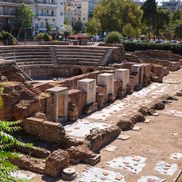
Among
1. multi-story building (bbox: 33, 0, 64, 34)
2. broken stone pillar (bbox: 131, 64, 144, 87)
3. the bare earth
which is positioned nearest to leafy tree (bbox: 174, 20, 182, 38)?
multi-story building (bbox: 33, 0, 64, 34)

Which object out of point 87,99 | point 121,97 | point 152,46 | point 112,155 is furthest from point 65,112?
point 152,46

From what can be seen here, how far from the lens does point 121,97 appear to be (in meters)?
30.8

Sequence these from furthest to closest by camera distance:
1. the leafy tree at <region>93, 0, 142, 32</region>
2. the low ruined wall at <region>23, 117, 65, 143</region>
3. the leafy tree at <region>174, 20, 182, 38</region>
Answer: the leafy tree at <region>174, 20, 182, 38</region>
the leafy tree at <region>93, 0, 142, 32</region>
the low ruined wall at <region>23, 117, 65, 143</region>

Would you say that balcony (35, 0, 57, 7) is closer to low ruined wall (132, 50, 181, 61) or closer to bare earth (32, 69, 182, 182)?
low ruined wall (132, 50, 181, 61)

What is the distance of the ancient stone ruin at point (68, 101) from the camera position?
16.2m

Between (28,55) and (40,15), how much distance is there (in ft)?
111

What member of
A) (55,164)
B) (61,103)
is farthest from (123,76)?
(55,164)

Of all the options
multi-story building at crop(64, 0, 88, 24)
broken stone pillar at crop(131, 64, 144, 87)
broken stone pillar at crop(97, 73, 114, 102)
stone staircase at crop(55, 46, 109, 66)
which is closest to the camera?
broken stone pillar at crop(97, 73, 114, 102)

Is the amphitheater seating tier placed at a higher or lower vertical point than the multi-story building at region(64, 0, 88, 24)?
lower

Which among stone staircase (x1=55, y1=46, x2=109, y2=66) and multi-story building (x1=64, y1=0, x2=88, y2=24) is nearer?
stone staircase (x1=55, y1=46, x2=109, y2=66)

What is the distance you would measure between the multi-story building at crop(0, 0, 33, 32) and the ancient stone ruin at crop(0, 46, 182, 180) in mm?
24590

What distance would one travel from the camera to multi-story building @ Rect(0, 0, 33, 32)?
64.8 meters

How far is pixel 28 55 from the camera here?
41.2m

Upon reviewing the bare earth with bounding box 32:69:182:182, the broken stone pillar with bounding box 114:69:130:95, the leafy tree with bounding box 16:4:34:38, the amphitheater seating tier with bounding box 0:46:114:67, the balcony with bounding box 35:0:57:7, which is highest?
the balcony with bounding box 35:0:57:7
